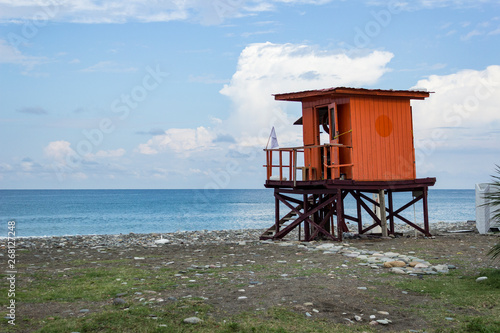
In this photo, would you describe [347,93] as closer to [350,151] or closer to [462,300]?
[350,151]

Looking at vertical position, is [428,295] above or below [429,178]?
below

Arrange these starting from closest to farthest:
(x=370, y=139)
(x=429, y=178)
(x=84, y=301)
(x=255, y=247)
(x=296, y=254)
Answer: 1. (x=84, y=301)
2. (x=296, y=254)
3. (x=255, y=247)
4. (x=370, y=139)
5. (x=429, y=178)

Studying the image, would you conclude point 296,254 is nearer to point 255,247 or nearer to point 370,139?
point 255,247

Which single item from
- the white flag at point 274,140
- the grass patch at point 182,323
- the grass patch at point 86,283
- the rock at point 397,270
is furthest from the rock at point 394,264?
the white flag at point 274,140

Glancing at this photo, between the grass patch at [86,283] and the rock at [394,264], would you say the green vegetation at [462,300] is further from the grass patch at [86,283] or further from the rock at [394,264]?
the grass patch at [86,283]

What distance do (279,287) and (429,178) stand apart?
12.3m

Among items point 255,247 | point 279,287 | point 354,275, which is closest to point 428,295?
point 354,275

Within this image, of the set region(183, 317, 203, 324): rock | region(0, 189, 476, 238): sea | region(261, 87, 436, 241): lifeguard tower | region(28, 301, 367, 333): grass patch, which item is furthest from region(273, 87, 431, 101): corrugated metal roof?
region(183, 317, 203, 324): rock

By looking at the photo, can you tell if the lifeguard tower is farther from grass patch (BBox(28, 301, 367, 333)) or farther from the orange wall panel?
grass patch (BBox(28, 301, 367, 333))

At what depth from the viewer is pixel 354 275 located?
10859 mm

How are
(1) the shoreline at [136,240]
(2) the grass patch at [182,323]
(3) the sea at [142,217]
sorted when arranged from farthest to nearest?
(3) the sea at [142,217] < (1) the shoreline at [136,240] < (2) the grass patch at [182,323]

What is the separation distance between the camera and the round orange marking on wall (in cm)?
1841

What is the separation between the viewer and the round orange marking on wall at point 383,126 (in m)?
18.4

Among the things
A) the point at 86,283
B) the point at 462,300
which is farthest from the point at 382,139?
the point at 86,283
